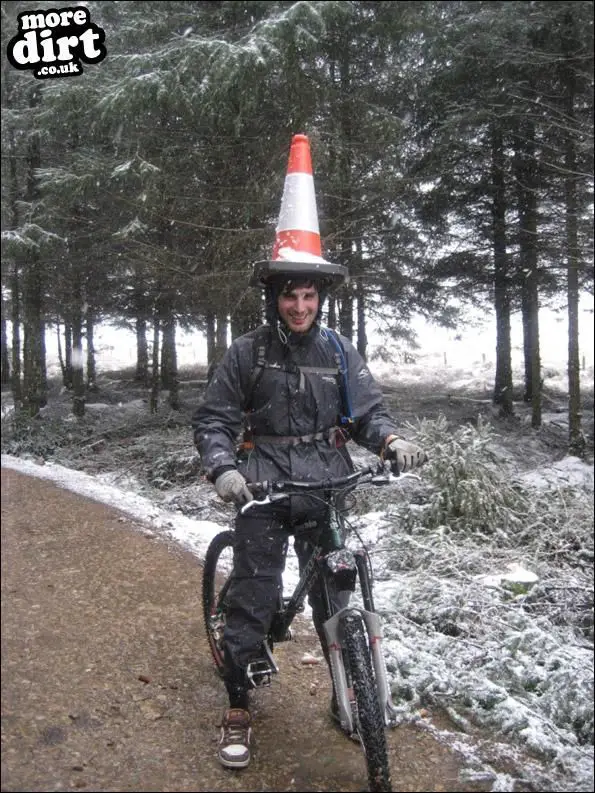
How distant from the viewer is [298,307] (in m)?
3.23

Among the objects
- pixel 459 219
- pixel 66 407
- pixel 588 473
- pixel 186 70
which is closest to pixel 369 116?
pixel 186 70

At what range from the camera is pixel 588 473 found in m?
9.95

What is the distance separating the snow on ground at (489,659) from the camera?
10.4 feet

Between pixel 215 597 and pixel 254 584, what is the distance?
1.08m

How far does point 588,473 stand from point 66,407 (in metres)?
13.6

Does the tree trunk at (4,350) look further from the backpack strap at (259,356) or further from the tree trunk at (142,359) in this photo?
the backpack strap at (259,356)

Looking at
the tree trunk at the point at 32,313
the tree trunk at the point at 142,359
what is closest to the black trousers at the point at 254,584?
the tree trunk at the point at 32,313

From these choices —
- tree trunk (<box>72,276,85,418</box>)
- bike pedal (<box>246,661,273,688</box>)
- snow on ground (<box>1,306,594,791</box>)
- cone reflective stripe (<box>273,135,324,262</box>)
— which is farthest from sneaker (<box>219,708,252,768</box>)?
tree trunk (<box>72,276,85,418</box>)

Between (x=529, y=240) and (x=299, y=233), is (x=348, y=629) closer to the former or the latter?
(x=299, y=233)

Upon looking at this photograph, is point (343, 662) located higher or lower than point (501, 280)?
lower

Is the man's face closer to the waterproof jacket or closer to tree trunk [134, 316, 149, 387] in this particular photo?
the waterproof jacket

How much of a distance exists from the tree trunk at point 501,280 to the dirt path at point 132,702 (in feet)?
36.8

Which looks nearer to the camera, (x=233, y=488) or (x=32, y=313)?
(x=233, y=488)

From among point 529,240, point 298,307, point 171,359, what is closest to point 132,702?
point 298,307
